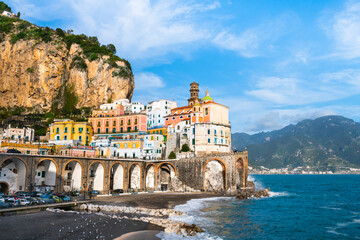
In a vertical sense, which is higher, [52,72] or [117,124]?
[52,72]

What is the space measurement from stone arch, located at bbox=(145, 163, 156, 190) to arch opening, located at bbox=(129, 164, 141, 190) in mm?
3189

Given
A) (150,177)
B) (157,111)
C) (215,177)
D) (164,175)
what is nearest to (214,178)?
(215,177)

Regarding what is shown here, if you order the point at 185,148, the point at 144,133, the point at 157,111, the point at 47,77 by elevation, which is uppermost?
the point at 47,77

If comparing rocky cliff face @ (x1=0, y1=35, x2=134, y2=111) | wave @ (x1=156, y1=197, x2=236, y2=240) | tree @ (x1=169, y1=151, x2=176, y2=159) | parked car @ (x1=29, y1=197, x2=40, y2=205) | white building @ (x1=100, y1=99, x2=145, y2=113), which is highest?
rocky cliff face @ (x1=0, y1=35, x2=134, y2=111)

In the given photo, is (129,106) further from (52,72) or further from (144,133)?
(52,72)

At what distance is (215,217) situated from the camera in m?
43.3

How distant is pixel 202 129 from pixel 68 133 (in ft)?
133

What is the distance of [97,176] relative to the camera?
233ft

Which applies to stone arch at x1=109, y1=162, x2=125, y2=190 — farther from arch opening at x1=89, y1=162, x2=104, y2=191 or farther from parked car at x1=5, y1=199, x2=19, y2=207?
parked car at x1=5, y1=199, x2=19, y2=207

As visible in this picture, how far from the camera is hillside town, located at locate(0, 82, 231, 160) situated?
8419 cm

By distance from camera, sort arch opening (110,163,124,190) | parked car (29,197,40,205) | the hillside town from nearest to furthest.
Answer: parked car (29,197,40,205) → arch opening (110,163,124,190) → the hillside town

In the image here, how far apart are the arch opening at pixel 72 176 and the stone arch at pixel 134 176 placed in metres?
17.4

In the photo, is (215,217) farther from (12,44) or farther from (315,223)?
(12,44)

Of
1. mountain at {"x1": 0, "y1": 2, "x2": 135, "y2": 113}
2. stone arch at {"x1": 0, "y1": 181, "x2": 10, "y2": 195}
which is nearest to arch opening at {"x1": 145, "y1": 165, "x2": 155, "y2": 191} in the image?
stone arch at {"x1": 0, "y1": 181, "x2": 10, "y2": 195}
